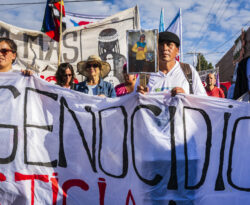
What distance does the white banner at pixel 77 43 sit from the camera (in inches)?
234

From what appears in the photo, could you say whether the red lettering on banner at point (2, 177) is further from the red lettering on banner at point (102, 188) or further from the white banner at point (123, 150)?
the red lettering on banner at point (102, 188)

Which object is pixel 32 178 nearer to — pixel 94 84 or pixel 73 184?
pixel 73 184

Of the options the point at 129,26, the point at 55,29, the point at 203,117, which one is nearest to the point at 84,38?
the point at 55,29

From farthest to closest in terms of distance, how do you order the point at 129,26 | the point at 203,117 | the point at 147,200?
the point at 129,26, the point at 203,117, the point at 147,200

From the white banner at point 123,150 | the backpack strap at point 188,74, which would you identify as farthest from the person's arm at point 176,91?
the backpack strap at point 188,74

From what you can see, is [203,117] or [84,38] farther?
[84,38]

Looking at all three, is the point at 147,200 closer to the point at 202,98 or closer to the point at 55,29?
the point at 202,98

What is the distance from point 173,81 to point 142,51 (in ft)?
1.38

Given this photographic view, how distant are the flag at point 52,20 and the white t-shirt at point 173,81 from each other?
173 inches

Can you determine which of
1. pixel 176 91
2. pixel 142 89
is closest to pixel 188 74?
pixel 176 91

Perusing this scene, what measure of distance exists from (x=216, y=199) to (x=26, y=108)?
1.83m

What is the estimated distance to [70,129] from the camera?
233cm

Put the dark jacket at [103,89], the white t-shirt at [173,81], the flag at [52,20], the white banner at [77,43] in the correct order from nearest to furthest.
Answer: the white t-shirt at [173,81] < the dark jacket at [103,89] < the white banner at [77,43] < the flag at [52,20]

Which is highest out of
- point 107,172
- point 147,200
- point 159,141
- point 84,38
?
point 84,38
